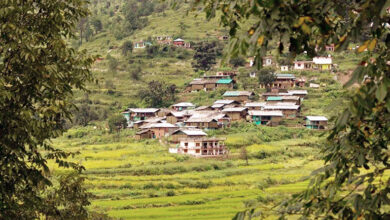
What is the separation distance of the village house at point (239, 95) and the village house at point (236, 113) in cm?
321

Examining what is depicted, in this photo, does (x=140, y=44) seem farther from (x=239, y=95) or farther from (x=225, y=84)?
(x=239, y=95)

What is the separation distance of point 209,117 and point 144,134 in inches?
190

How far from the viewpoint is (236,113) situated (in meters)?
37.7

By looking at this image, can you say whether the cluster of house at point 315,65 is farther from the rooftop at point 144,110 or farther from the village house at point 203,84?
the rooftop at point 144,110

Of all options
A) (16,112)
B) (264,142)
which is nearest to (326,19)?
(16,112)

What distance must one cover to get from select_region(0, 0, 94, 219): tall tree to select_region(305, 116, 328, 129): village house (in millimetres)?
30079

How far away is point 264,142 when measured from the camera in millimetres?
32344

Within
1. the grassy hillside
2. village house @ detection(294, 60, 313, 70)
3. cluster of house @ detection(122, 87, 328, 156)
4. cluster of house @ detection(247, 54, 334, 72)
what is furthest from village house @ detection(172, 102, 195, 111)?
village house @ detection(294, 60, 313, 70)

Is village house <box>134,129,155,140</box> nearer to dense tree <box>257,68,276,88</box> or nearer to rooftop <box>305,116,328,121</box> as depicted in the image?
rooftop <box>305,116,328,121</box>

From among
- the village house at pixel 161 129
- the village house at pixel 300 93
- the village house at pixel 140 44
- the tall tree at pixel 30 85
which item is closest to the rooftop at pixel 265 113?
the village house at pixel 300 93

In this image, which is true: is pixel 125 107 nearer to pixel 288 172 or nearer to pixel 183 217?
pixel 288 172

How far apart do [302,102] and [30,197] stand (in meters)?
36.3

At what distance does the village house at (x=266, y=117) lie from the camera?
35.9 metres

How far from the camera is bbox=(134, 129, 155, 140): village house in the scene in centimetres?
3478
